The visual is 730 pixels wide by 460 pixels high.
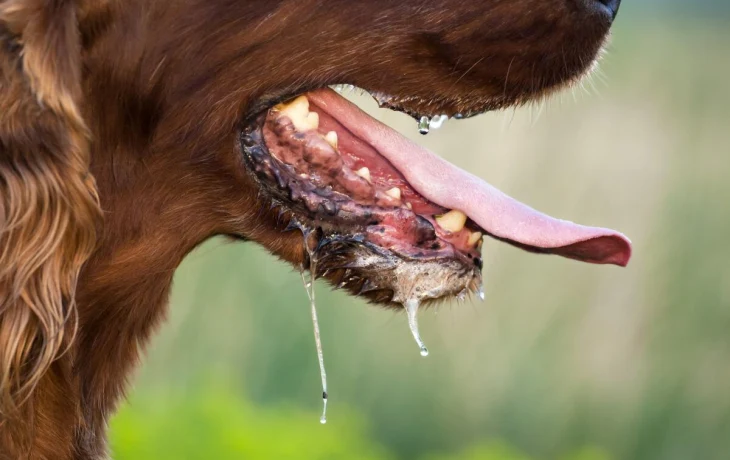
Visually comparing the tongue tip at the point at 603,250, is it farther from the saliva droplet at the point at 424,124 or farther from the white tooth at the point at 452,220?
the saliva droplet at the point at 424,124

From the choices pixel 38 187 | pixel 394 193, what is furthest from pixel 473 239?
pixel 38 187

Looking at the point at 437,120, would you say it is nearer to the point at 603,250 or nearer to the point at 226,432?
the point at 603,250

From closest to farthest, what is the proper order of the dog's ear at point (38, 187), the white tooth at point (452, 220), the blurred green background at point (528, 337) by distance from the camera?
the dog's ear at point (38, 187)
the white tooth at point (452, 220)
the blurred green background at point (528, 337)

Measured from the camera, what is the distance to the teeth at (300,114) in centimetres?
183

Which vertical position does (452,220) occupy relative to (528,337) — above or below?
above

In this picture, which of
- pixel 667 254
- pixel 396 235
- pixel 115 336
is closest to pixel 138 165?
pixel 115 336

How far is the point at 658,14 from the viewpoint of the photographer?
164 inches

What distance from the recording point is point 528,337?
384 cm

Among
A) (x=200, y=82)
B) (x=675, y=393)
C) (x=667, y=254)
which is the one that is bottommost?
(x=675, y=393)

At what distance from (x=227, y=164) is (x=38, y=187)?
1.19 feet

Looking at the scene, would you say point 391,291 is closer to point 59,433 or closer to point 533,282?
point 59,433

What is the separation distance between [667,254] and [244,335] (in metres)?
1.76

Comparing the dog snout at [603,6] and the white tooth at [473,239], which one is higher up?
the dog snout at [603,6]

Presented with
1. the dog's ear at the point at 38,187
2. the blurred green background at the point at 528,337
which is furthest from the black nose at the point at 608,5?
the blurred green background at the point at 528,337
